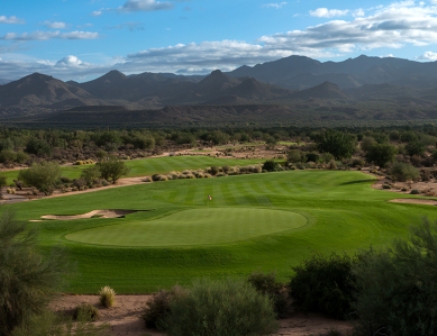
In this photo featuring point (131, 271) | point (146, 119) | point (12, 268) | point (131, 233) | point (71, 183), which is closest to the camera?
point (12, 268)

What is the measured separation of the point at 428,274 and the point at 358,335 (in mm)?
2317

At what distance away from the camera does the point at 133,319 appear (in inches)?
560

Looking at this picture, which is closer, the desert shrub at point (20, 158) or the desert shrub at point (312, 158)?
the desert shrub at point (312, 158)

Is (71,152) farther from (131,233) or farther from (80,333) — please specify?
(80,333)

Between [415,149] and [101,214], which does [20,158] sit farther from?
[415,149]

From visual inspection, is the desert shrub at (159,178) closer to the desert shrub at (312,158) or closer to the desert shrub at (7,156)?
the desert shrub at (312,158)

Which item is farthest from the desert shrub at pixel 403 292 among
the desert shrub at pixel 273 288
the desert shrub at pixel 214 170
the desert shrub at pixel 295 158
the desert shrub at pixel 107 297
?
the desert shrub at pixel 295 158

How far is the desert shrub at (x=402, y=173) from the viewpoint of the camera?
45.1m

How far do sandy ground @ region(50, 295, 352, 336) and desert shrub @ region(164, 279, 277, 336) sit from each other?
2309 millimetres

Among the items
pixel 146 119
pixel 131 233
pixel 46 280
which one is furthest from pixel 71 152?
pixel 146 119

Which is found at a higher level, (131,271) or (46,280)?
(46,280)

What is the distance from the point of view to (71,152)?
8438 cm

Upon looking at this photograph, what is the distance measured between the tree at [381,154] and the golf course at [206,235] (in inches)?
1058

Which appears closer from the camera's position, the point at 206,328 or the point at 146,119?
the point at 206,328
